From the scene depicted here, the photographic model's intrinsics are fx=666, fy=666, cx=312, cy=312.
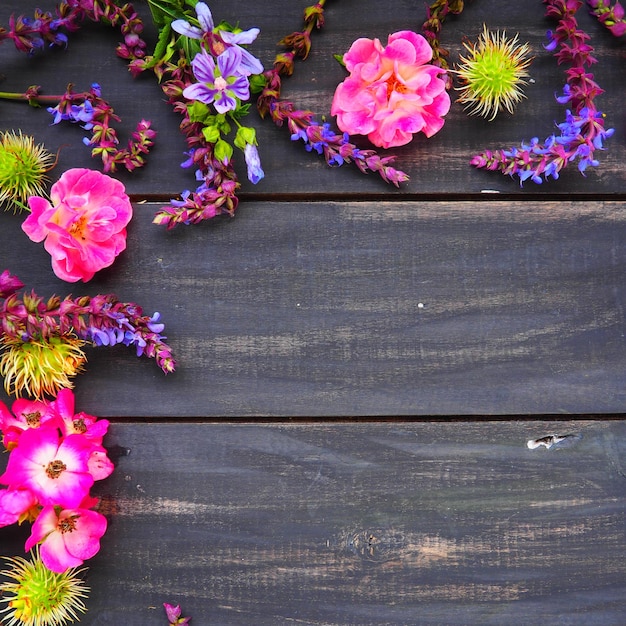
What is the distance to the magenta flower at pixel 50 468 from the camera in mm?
677

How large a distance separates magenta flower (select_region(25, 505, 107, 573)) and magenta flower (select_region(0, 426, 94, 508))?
2cm

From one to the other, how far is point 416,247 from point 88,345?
38cm

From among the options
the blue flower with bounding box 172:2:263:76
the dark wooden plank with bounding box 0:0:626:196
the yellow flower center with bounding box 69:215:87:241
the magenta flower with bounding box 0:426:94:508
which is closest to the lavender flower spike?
the blue flower with bounding box 172:2:263:76

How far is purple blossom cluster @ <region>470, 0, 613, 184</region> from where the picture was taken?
2.32 feet

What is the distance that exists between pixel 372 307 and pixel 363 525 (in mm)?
240

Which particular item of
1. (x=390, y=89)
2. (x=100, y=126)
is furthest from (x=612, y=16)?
(x=100, y=126)

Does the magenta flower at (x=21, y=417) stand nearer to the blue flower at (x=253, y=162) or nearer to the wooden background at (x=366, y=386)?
the wooden background at (x=366, y=386)

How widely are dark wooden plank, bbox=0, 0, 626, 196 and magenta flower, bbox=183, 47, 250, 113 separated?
77 mm

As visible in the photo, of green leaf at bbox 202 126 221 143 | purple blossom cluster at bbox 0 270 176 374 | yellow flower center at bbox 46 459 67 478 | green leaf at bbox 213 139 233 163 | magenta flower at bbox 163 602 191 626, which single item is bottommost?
magenta flower at bbox 163 602 191 626

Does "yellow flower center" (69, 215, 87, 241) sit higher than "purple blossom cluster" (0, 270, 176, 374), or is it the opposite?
"yellow flower center" (69, 215, 87, 241)

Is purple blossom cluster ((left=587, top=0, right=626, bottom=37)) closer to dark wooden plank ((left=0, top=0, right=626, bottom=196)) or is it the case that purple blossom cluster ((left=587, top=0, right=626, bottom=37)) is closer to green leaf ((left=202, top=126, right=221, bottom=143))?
dark wooden plank ((left=0, top=0, right=626, bottom=196))

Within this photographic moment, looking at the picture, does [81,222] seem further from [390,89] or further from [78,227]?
[390,89]

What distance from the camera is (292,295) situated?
2.44ft

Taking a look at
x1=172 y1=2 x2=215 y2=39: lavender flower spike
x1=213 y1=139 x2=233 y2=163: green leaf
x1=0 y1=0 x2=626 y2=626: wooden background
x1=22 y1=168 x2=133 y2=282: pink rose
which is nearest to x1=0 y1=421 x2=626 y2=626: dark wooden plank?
x1=0 y1=0 x2=626 y2=626: wooden background
